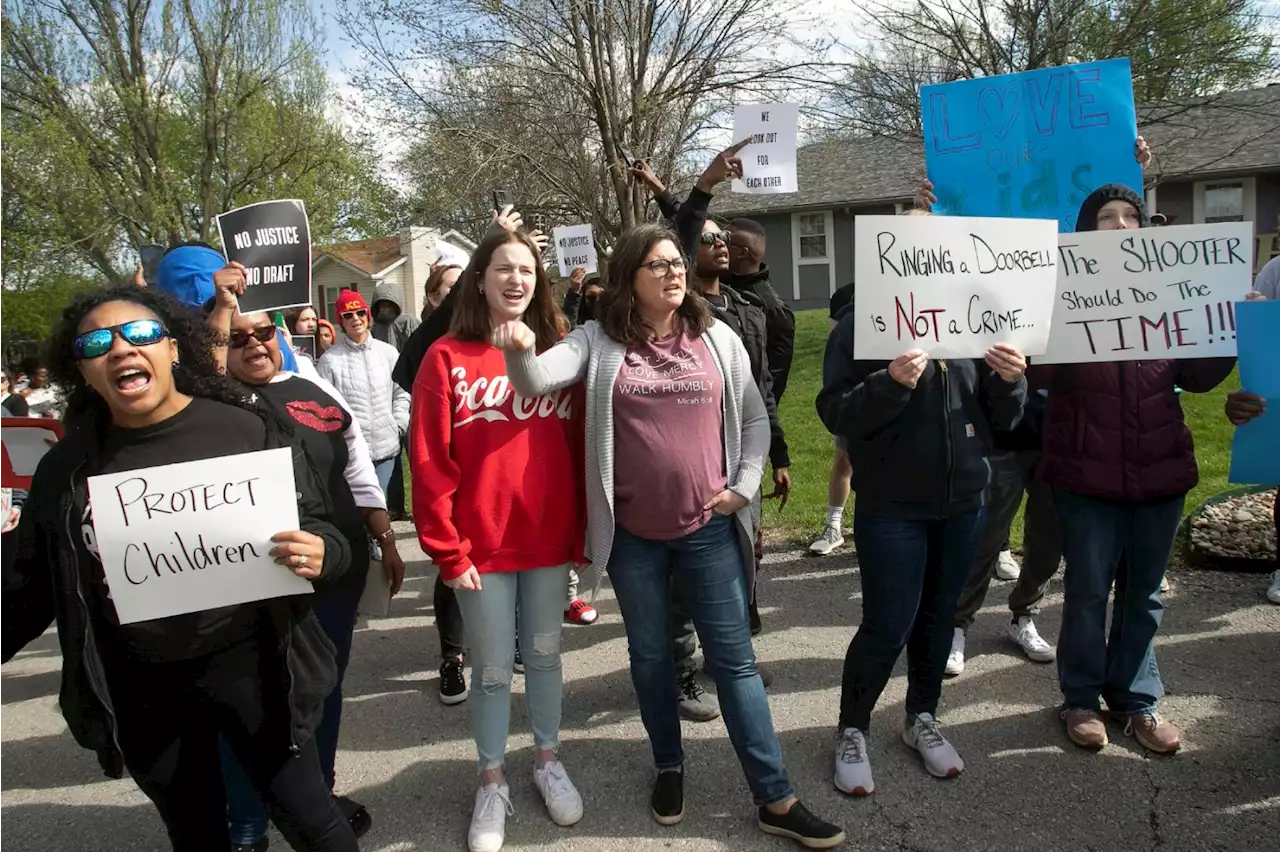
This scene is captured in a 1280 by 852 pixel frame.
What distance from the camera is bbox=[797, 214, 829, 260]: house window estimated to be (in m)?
25.8

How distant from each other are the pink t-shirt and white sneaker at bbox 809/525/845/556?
3046 millimetres

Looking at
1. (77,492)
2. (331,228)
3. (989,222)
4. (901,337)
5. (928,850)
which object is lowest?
(928,850)

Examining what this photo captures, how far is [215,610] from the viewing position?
218cm

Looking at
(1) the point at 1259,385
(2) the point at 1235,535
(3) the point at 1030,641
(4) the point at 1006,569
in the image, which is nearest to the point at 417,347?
(3) the point at 1030,641

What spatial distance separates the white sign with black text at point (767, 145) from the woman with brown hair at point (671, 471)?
2.45 meters

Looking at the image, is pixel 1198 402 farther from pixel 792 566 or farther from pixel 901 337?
pixel 901 337

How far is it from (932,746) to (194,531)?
2504 millimetres

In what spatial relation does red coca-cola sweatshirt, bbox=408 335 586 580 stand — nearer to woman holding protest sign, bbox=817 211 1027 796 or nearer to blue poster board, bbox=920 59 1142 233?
woman holding protest sign, bbox=817 211 1027 796

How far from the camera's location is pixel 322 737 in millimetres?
2893

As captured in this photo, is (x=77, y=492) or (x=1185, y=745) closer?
(x=77, y=492)

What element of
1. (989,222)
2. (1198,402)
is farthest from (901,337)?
(1198,402)

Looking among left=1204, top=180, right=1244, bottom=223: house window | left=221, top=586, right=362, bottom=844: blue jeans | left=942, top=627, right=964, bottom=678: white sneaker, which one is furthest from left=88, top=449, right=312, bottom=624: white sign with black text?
left=1204, top=180, right=1244, bottom=223: house window

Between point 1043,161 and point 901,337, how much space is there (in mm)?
1763

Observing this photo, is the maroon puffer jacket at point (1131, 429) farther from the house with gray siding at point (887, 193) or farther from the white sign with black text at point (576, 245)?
the house with gray siding at point (887, 193)
